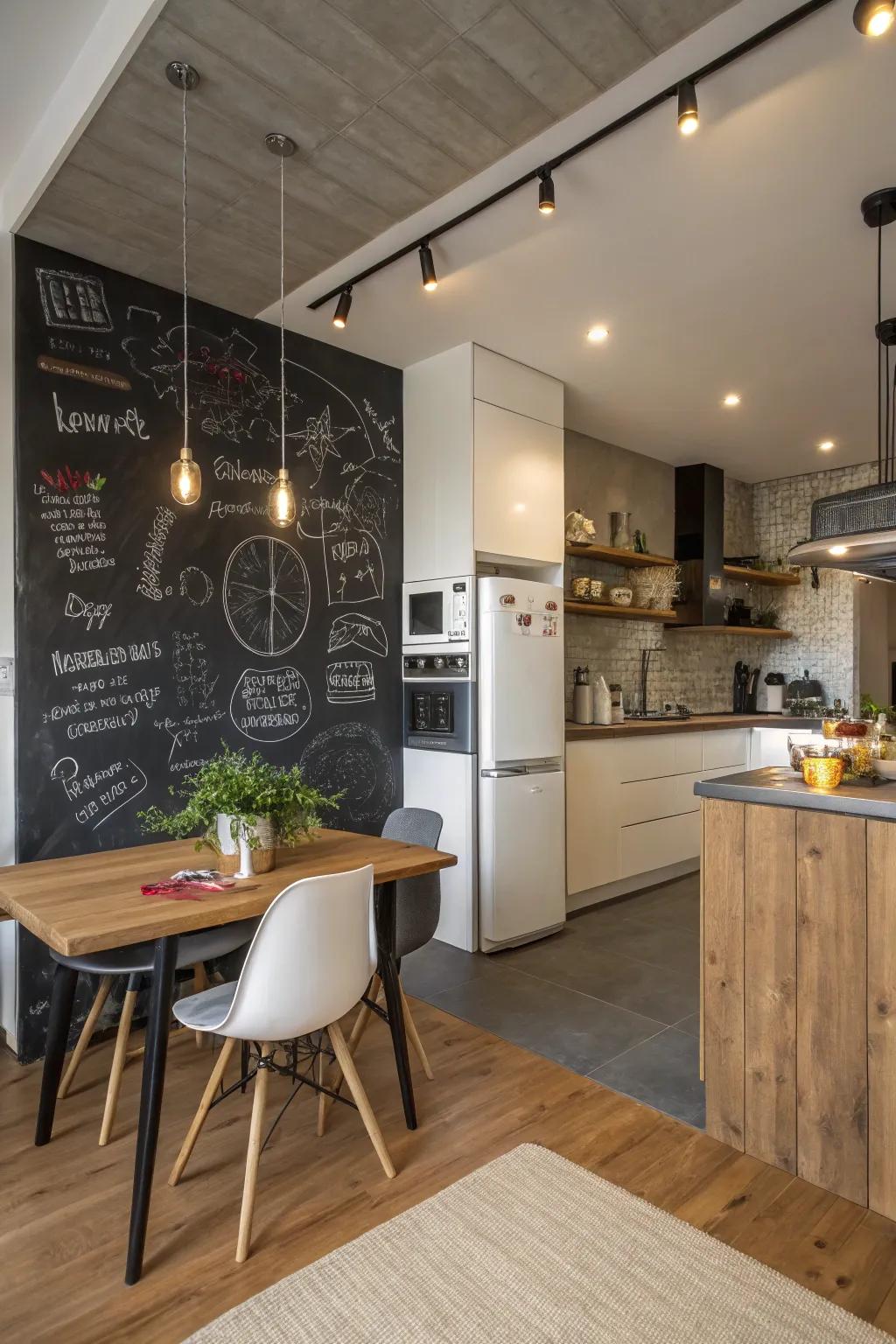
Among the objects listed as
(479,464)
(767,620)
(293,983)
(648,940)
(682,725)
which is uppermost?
(479,464)

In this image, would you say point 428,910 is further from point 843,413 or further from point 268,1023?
point 843,413

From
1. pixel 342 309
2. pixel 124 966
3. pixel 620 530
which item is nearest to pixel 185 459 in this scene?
pixel 342 309

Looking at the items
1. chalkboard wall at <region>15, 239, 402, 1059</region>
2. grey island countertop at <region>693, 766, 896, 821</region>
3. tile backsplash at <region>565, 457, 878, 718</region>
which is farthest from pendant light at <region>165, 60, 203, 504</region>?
tile backsplash at <region>565, 457, 878, 718</region>

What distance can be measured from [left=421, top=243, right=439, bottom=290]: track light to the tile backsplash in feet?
10.1

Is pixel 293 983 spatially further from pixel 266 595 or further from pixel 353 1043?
pixel 266 595

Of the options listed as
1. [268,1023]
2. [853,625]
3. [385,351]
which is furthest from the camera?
[853,625]

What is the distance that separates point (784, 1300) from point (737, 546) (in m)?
5.60

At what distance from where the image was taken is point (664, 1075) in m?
2.64

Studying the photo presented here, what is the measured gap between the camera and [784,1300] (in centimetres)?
167

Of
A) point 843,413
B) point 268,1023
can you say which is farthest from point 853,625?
point 268,1023

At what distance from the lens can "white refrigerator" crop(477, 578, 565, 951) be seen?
12.5 ft

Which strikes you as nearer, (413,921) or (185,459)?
(185,459)

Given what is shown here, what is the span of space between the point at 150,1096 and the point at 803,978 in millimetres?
1679

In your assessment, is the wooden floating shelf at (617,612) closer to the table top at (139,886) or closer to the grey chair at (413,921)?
the grey chair at (413,921)
